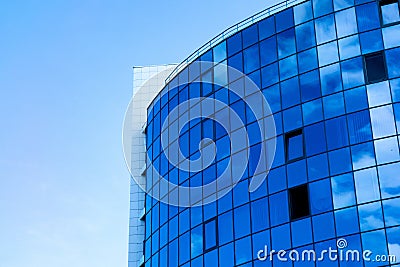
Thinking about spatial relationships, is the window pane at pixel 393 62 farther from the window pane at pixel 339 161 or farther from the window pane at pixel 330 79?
the window pane at pixel 339 161

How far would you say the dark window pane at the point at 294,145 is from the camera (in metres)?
41.6

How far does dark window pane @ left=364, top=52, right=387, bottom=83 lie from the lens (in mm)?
40847

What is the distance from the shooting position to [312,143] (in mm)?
41188

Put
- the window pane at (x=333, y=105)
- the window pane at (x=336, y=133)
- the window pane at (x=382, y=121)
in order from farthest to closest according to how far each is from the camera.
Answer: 1. the window pane at (x=333, y=105)
2. the window pane at (x=336, y=133)
3. the window pane at (x=382, y=121)

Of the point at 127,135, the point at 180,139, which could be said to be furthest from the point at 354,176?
the point at 127,135

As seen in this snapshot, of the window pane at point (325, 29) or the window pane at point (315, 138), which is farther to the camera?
the window pane at point (325, 29)

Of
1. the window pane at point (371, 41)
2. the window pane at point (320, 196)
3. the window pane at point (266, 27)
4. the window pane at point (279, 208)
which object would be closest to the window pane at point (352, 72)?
the window pane at point (371, 41)

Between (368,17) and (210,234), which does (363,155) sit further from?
(210,234)

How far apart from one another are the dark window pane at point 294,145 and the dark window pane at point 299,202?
191cm

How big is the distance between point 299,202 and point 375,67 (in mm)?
8433

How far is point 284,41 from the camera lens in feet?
147

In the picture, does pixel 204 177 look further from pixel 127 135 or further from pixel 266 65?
pixel 127 135

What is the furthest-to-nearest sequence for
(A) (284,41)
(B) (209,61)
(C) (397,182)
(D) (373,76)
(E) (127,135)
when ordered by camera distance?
(E) (127,135) → (B) (209,61) → (A) (284,41) → (D) (373,76) → (C) (397,182)

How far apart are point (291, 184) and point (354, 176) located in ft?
11.9
